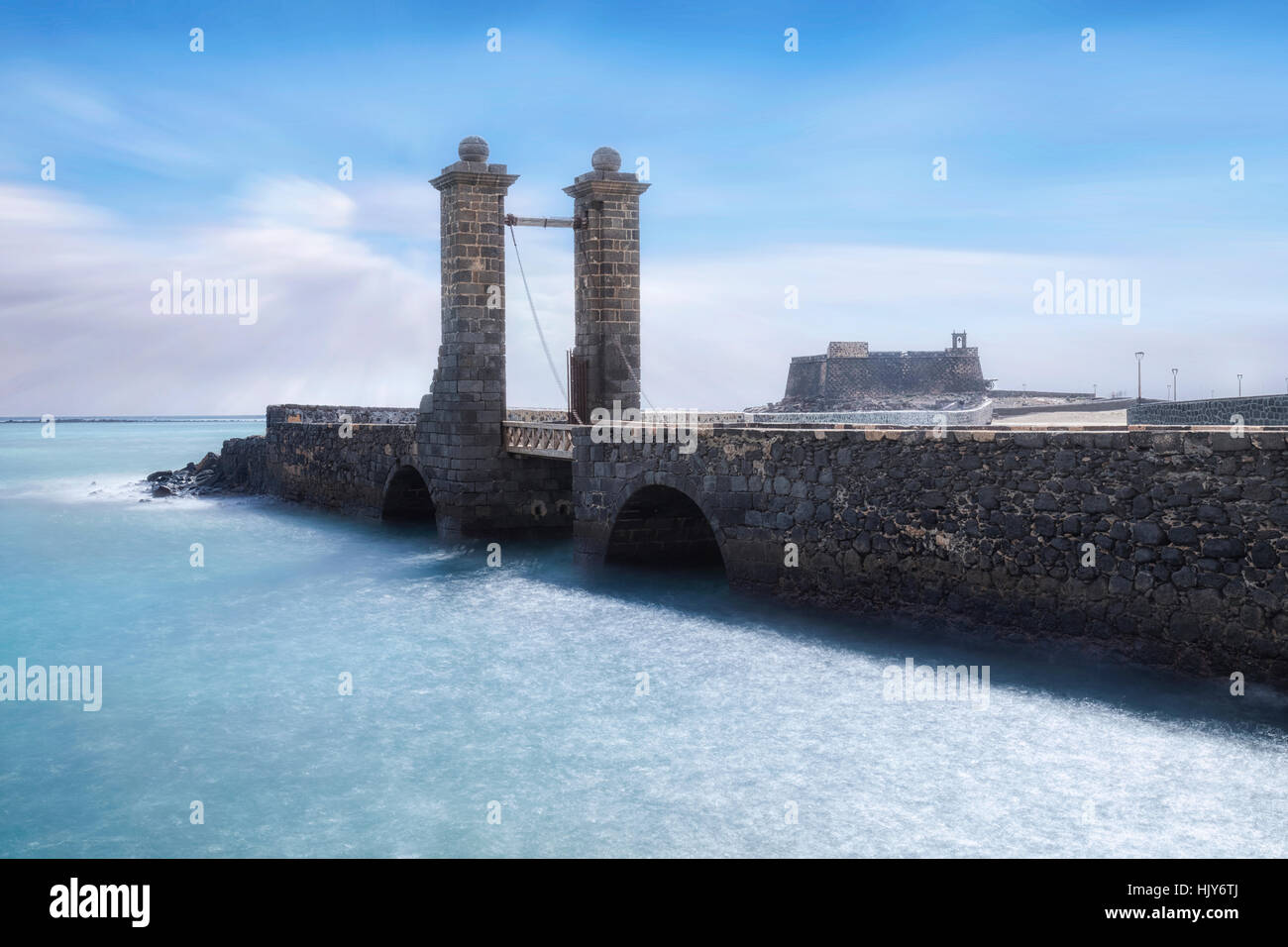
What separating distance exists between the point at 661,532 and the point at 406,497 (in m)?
9.02

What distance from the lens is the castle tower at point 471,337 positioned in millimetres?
18906

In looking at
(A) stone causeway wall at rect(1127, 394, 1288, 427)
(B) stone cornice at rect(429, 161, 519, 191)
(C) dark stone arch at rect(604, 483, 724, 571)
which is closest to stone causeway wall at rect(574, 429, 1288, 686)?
(C) dark stone arch at rect(604, 483, 724, 571)

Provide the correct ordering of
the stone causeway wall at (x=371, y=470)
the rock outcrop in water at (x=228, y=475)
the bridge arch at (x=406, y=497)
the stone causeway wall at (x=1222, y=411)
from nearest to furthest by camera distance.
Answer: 1. the stone causeway wall at (x=1222, y=411)
2. the stone causeway wall at (x=371, y=470)
3. the bridge arch at (x=406, y=497)
4. the rock outcrop in water at (x=228, y=475)

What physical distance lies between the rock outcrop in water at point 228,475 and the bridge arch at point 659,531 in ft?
65.7

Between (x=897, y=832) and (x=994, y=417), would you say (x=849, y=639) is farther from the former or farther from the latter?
(x=994, y=417)

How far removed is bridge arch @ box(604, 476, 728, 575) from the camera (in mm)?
16031

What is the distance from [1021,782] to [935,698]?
2.01 meters

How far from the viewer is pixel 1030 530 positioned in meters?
10.3

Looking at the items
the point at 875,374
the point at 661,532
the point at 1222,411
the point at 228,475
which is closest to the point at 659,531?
the point at 661,532

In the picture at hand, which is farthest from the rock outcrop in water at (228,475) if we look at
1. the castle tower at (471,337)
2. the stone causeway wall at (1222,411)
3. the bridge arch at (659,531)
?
the stone causeway wall at (1222,411)

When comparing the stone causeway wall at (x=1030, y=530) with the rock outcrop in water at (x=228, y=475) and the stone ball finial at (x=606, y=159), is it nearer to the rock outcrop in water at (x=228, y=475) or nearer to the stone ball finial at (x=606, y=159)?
the stone ball finial at (x=606, y=159)

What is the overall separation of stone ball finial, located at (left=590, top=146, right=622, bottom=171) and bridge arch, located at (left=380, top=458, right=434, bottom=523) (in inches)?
304

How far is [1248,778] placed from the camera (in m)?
7.40

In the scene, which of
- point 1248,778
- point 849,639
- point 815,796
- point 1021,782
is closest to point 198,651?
point 849,639
